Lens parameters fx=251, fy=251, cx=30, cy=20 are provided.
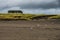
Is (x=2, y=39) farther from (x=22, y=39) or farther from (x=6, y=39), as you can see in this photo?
(x=22, y=39)

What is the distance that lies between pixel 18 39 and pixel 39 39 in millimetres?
1752

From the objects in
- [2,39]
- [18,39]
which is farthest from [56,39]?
[2,39]

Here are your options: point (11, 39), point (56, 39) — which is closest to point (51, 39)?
point (56, 39)

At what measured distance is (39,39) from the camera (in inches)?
822

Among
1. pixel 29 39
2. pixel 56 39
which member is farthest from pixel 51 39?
pixel 29 39

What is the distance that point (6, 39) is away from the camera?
20734 mm

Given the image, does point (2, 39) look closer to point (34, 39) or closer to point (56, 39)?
point (34, 39)

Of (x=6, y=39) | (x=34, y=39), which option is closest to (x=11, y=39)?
(x=6, y=39)

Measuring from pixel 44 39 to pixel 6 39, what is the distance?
3.18m

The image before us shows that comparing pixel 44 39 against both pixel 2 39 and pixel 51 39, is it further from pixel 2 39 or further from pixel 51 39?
pixel 2 39

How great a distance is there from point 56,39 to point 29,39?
225 cm

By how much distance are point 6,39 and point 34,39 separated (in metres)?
2.32

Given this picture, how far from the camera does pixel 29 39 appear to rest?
20.8m

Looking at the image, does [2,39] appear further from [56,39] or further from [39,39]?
[56,39]
